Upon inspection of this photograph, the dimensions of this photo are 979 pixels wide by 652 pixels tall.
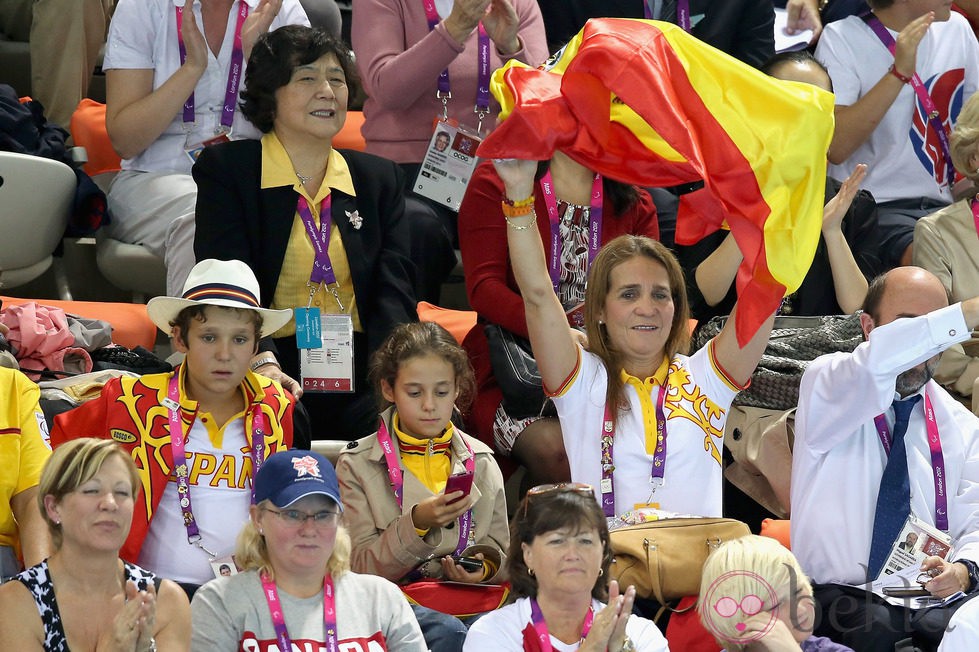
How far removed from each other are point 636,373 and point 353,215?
1.16 metres

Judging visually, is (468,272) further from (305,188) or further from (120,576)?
(120,576)

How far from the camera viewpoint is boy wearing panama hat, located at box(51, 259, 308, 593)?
4.00 m

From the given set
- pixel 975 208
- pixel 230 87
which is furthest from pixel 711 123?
pixel 230 87

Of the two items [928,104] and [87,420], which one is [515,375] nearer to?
[87,420]

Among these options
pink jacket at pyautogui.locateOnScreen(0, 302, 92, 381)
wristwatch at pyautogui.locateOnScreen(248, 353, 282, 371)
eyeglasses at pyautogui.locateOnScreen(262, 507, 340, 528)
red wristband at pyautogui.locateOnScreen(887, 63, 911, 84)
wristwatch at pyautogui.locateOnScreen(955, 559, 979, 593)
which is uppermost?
red wristband at pyautogui.locateOnScreen(887, 63, 911, 84)

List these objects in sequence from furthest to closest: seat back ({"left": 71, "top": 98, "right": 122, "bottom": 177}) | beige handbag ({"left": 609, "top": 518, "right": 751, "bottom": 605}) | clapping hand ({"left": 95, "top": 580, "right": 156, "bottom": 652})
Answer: seat back ({"left": 71, "top": 98, "right": 122, "bottom": 177})
beige handbag ({"left": 609, "top": 518, "right": 751, "bottom": 605})
clapping hand ({"left": 95, "top": 580, "right": 156, "bottom": 652})

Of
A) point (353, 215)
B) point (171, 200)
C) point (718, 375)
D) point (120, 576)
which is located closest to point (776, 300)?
point (718, 375)

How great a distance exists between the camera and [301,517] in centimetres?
360

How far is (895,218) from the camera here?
574cm

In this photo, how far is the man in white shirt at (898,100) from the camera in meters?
5.87

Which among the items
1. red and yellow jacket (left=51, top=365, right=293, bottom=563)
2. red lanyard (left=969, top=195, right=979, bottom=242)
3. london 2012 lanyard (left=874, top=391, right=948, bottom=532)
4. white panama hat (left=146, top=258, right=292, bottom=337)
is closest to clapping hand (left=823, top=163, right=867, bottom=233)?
red lanyard (left=969, top=195, right=979, bottom=242)

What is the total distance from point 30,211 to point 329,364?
1.43m

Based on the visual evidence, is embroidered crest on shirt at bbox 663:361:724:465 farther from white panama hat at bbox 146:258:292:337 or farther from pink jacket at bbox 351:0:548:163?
pink jacket at bbox 351:0:548:163

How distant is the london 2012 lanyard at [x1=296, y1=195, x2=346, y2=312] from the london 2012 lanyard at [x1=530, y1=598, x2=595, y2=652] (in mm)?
1533
